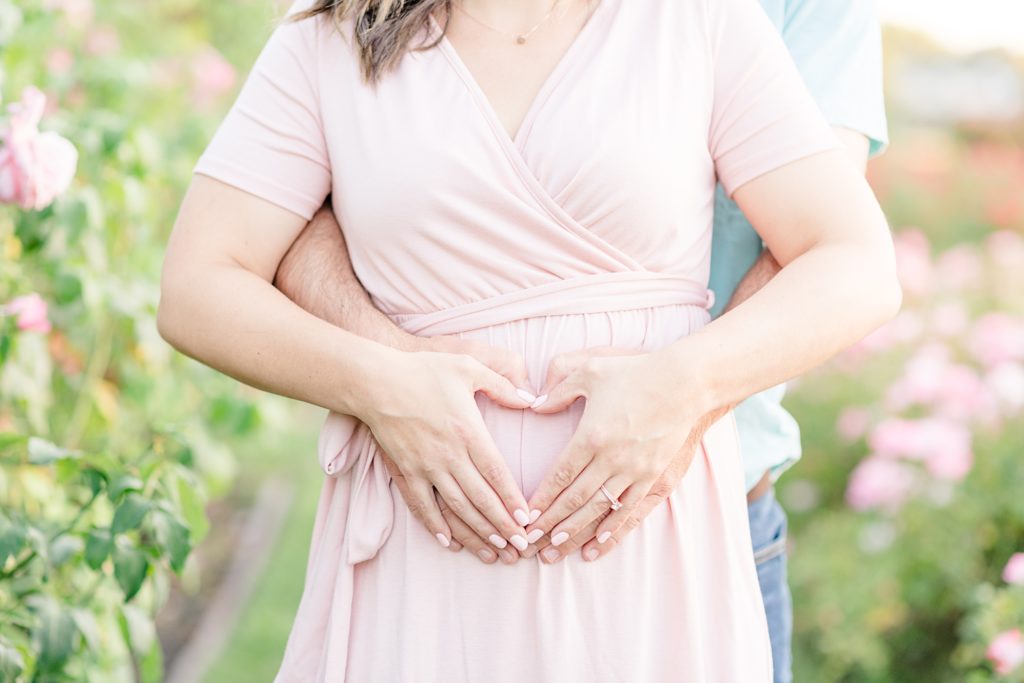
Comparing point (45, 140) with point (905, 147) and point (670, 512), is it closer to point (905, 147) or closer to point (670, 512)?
point (670, 512)

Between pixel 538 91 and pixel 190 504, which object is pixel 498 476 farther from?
pixel 190 504

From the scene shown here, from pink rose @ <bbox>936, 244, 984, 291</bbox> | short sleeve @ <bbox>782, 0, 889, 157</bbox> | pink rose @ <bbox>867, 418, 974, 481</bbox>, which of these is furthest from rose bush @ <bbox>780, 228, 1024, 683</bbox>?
short sleeve @ <bbox>782, 0, 889, 157</bbox>

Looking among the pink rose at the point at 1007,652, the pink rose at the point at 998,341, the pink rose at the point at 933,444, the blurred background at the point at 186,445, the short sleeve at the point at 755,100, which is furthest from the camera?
the pink rose at the point at 998,341

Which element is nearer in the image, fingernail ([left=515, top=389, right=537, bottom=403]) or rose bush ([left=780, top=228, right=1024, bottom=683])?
fingernail ([left=515, top=389, right=537, bottom=403])

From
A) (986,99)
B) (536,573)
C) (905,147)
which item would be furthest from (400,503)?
(986,99)

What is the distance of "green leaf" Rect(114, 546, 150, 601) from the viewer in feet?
6.70

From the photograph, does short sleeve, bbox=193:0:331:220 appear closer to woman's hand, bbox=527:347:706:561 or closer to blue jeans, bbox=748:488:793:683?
woman's hand, bbox=527:347:706:561

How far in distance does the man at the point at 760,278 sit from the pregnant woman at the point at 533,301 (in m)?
0.03

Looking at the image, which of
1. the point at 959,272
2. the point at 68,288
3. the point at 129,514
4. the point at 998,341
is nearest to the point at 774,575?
the point at 129,514

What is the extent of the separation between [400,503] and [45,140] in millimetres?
1011

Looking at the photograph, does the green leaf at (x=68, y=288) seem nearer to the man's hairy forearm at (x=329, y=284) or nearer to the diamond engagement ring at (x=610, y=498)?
the man's hairy forearm at (x=329, y=284)

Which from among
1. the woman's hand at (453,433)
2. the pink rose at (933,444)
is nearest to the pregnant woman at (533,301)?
the woman's hand at (453,433)

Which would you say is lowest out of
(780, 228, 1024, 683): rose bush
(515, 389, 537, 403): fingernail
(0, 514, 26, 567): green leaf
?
(780, 228, 1024, 683): rose bush

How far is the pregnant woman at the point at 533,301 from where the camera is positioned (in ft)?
5.31
